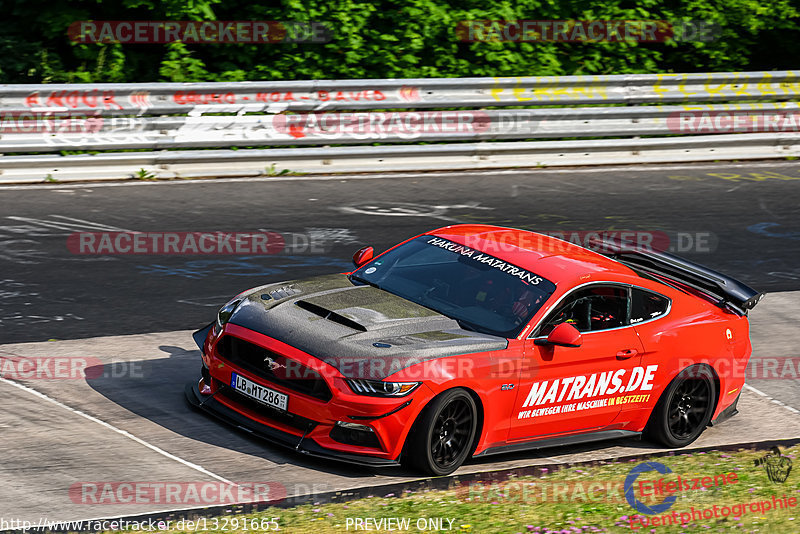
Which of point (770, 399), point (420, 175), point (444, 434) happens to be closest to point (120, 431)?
point (444, 434)

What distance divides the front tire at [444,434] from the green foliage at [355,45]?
11062 mm

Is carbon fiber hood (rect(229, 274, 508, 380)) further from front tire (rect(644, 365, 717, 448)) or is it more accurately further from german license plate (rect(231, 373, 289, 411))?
front tire (rect(644, 365, 717, 448))

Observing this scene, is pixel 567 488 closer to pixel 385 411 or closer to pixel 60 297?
pixel 385 411

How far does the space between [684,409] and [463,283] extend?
82.7 inches

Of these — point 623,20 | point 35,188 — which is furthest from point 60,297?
point 623,20

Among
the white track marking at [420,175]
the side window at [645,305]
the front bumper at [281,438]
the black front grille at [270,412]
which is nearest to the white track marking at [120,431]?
the front bumper at [281,438]

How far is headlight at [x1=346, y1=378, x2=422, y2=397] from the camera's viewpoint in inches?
271

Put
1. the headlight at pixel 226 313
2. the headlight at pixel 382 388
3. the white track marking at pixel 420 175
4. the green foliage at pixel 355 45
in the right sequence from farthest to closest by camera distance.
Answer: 1. the green foliage at pixel 355 45
2. the white track marking at pixel 420 175
3. the headlight at pixel 226 313
4. the headlight at pixel 382 388

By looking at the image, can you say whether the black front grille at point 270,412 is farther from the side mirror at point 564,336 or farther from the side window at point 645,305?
the side window at point 645,305

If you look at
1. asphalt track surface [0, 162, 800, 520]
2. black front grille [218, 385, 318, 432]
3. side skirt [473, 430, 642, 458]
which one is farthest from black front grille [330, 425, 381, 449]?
side skirt [473, 430, 642, 458]

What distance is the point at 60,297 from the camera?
10281 millimetres

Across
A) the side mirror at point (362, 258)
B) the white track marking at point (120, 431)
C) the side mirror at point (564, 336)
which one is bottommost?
the white track marking at point (120, 431)

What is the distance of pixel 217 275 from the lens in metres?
11.3

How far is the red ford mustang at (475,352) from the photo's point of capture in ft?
22.9
